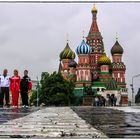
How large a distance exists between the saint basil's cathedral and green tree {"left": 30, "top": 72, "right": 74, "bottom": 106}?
17.1 metres

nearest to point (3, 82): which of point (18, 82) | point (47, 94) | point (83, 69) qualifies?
point (18, 82)

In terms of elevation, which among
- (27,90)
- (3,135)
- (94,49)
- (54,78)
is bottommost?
(3,135)

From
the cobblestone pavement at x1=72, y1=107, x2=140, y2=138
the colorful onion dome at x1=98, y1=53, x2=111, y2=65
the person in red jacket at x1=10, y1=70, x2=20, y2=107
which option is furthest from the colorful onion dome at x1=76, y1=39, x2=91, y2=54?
the cobblestone pavement at x1=72, y1=107, x2=140, y2=138

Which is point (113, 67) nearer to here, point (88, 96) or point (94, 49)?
point (94, 49)

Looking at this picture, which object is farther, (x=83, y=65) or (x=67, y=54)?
(x=67, y=54)

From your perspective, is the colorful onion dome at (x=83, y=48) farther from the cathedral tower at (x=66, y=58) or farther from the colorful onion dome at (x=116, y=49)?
the cathedral tower at (x=66, y=58)

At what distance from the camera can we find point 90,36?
91.3m

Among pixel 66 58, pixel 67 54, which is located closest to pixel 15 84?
pixel 67 54

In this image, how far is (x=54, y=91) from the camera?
62438 mm

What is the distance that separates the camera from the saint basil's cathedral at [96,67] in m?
84.0

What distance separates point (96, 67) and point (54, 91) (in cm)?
2669

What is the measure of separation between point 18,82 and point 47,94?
49.3 m

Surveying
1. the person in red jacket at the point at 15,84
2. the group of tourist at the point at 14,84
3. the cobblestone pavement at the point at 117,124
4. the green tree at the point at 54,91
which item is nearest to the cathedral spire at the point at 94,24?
the green tree at the point at 54,91

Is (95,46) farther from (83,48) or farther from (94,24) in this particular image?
(94,24)
